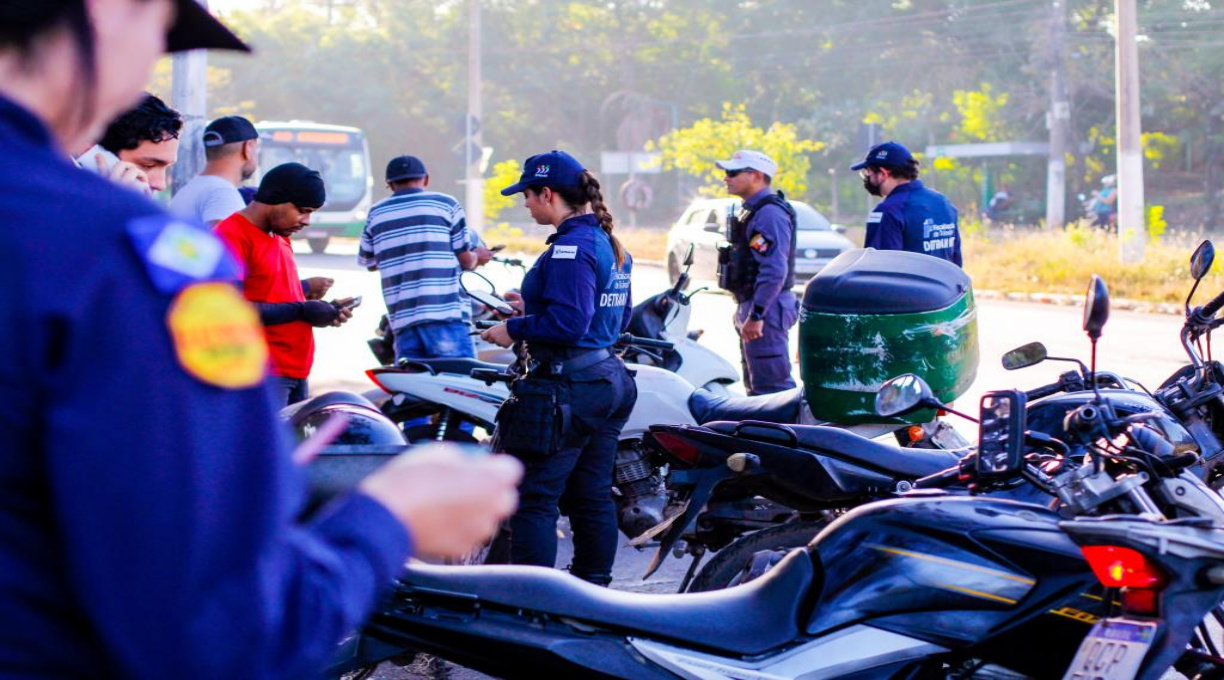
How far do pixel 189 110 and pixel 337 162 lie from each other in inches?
1024

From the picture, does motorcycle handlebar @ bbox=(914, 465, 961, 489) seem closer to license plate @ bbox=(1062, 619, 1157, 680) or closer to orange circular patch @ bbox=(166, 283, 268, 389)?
license plate @ bbox=(1062, 619, 1157, 680)

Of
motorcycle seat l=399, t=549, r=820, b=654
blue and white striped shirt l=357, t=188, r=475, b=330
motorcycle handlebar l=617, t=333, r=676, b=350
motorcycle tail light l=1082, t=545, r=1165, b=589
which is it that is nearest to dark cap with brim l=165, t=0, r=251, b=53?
motorcycle seat l=399, t=549, r=820, b=654

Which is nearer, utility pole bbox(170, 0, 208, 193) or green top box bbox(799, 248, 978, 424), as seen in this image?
green top box bbox(799, 248, 978, 424)

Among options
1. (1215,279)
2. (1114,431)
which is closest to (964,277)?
(1114,431)

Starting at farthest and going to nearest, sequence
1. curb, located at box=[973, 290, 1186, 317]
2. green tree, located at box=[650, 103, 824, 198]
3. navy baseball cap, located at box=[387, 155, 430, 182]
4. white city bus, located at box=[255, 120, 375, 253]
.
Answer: white city bus, located at box=[255, 120, 375, 253], green tree, located at box=[650, 103, 824, 198], curb, located at box=[973, 290, 1186, 317], navy baseball cap, located at box=[387, 155, 430, 182]

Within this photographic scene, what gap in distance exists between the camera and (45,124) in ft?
3.83

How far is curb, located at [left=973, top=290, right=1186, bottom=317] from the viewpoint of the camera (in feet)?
51.8

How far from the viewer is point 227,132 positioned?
5859mm

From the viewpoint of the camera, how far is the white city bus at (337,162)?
3219 cm

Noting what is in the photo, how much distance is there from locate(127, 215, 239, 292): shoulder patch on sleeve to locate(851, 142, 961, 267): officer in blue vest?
6445 millimetres

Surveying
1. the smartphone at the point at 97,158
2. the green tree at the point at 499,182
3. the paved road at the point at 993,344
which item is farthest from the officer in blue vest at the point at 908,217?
the green tree at the point at 499,182

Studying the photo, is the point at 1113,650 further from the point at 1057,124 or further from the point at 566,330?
the point at 1057,124

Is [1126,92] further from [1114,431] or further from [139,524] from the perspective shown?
[139,524]

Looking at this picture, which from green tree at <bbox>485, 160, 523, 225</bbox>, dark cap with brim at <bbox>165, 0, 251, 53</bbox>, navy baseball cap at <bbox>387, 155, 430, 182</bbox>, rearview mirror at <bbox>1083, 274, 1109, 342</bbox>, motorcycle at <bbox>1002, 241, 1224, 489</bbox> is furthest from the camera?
green tree at <bbox>485, 160, 523, 225</bbox>
